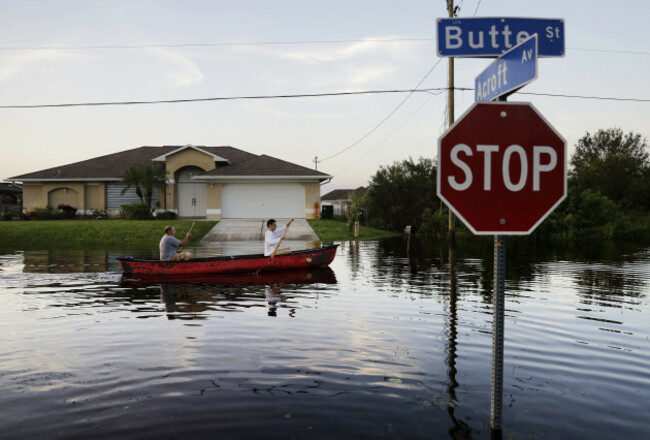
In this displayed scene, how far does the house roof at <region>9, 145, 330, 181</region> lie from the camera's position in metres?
42.6

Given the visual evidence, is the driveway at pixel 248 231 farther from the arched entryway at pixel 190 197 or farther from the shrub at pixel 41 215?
the shrub at pixel 41 215

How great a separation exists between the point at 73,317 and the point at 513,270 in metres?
13.7

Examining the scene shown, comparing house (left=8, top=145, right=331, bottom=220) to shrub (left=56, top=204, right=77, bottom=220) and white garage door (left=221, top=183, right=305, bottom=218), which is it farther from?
shrub (left=56, top=204, right=77, bottom=220)

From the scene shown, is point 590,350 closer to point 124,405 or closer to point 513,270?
point 124,405

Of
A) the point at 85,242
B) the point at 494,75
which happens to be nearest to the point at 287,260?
the point at 494,75

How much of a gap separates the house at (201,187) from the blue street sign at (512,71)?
3708cm

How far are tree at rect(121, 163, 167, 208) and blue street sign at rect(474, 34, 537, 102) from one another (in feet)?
128

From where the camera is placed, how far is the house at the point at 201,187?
140 ft

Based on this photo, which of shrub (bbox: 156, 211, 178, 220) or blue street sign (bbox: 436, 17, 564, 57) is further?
shrub (bbox: 156, 211, 178, 220)

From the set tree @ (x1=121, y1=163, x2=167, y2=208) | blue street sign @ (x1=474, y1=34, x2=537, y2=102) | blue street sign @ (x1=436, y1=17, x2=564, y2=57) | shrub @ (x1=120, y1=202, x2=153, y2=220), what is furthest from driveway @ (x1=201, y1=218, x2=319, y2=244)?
blue street sign @ (x1=474, y1=34, x2=537, y2=102)

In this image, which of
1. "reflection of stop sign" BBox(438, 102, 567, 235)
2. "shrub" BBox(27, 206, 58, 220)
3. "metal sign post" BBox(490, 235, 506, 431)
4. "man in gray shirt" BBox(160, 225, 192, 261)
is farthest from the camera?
"shrub" BBox(27, 206, 58, 220)

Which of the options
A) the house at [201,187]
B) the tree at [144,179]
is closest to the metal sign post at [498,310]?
the house at [201,187]

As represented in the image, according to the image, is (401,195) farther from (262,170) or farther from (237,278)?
(237,278)

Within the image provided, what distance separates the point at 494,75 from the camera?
4426 mm
